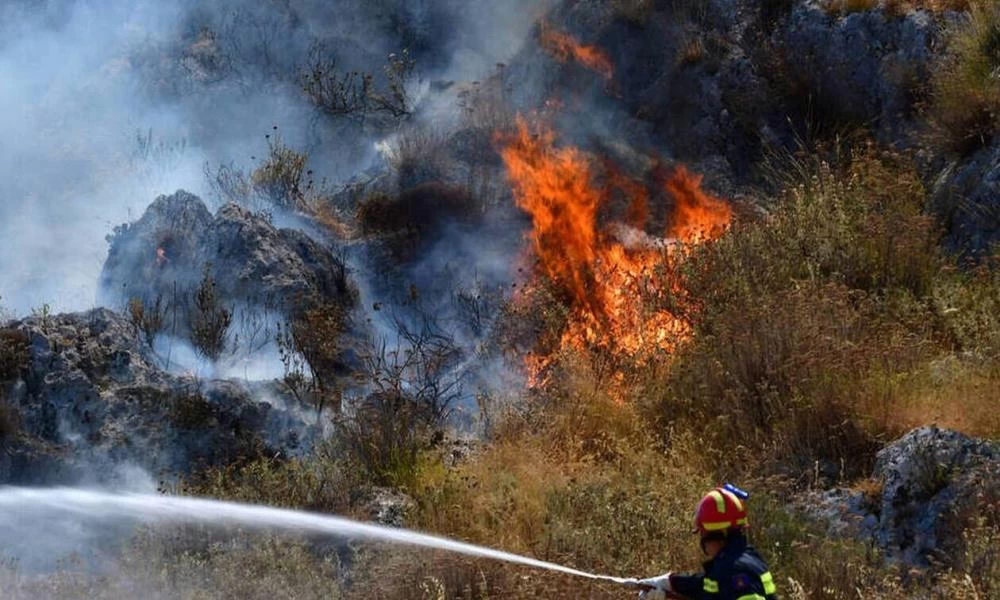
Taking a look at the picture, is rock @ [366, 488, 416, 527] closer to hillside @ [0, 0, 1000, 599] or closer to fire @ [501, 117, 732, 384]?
hillside @ [0, 0, 1000, 599]

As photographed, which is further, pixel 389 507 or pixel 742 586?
pixel 389 507

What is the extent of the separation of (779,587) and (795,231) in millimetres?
4670

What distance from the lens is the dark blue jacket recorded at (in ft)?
15.9

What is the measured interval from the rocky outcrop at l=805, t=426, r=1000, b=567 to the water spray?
1.83 meters

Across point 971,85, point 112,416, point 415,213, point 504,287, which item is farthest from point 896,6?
point 112,416

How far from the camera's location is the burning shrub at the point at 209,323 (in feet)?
36.8

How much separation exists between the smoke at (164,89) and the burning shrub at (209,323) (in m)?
3.86

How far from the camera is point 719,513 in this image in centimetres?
501

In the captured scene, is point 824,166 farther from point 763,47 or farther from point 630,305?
point 763,47

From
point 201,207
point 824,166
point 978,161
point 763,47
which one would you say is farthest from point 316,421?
point 763,47

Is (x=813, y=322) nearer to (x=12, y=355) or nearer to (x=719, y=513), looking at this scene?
(x=719, y=513)

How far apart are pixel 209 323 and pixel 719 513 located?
727 centimetres

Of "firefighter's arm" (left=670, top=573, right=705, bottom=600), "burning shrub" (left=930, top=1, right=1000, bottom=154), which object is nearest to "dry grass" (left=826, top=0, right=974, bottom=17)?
"burning shrub" (left=930, top=1, right=1000, bottom=154)

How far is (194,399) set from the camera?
30.9 feet
